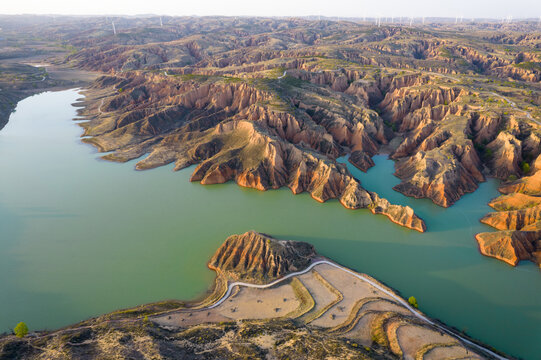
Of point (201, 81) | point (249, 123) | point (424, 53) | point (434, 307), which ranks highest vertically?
point (424, 53)

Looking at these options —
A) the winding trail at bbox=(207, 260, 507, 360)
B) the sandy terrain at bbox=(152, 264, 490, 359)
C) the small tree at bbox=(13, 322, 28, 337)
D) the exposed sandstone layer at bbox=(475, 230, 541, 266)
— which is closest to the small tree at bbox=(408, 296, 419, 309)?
the winding trail at bbox=(207, 260, 507, 360)

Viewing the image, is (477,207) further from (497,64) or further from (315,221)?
(497,64)

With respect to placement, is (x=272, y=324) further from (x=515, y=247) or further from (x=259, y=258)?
(x=515, y=247)

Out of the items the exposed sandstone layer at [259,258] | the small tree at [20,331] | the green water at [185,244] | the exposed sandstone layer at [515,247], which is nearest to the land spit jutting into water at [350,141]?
the exposed sandstone layer at [515,247]

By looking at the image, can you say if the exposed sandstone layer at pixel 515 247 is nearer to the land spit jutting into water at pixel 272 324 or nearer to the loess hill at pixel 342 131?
the loess hill at pixel 342 131

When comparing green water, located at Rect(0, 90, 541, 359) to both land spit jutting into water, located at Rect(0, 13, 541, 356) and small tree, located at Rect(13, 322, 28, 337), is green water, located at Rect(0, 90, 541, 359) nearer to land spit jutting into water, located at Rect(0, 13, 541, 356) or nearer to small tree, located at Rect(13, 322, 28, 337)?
land spit jutting into water, located at Rect(0, 13, 541, 356)

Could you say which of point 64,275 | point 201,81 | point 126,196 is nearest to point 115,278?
point 64,275

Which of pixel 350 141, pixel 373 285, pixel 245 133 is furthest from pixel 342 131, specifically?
pixel 373 285
